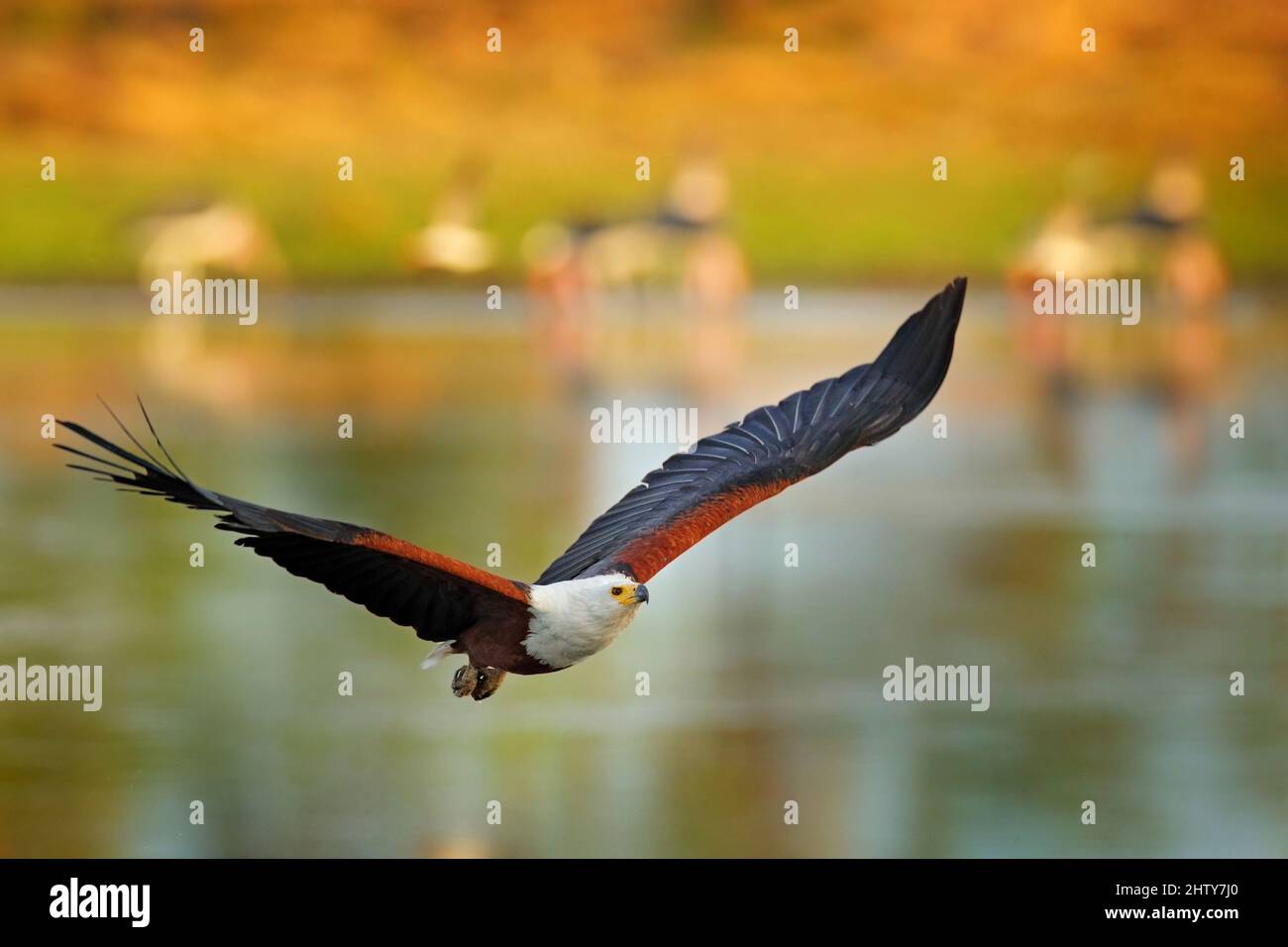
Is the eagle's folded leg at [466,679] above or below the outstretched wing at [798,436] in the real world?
below

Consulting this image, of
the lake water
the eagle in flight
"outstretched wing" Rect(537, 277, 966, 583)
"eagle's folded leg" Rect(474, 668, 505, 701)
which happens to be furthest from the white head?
the lake water

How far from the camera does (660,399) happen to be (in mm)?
21453

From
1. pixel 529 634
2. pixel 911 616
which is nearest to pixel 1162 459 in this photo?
pixel 911 616

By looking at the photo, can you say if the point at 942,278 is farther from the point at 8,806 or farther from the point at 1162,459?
the point at 8,806

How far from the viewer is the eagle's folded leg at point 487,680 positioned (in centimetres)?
710

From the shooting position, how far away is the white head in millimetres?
6945

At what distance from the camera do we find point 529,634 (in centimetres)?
696

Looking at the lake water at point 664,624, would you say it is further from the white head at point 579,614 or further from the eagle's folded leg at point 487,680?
the white head at point 579,614

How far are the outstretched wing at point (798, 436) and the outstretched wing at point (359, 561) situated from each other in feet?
3.16

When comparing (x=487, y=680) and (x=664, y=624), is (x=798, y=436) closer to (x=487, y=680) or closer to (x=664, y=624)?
(x=487, y=680)

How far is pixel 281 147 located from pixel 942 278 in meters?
8.10

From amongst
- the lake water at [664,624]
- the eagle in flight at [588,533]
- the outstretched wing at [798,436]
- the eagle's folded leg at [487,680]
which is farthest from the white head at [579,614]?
the lake water at [664,624]

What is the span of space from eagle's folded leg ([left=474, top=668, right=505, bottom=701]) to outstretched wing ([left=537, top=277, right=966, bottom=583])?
727mm

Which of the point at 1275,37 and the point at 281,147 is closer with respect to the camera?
the point at 281,147
